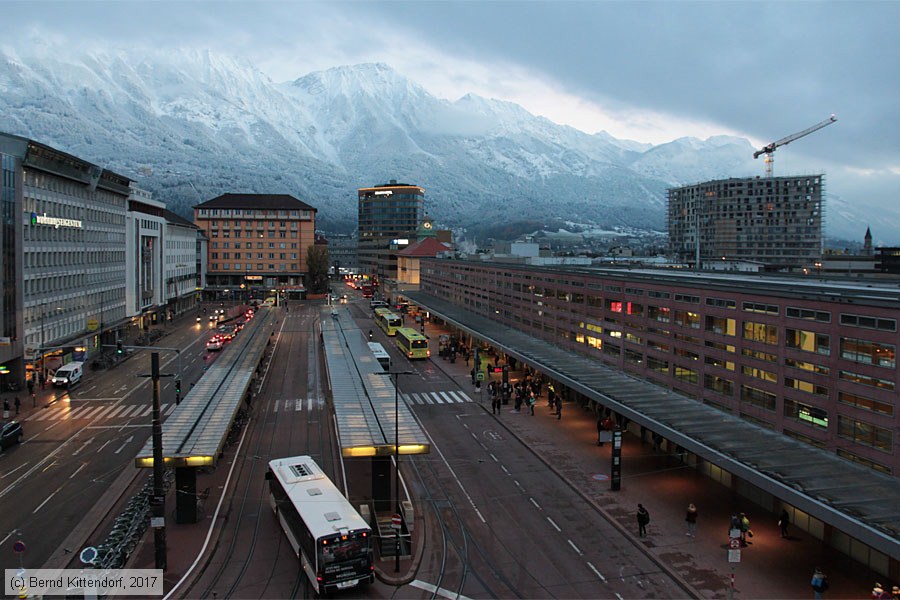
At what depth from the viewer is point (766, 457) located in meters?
27.7

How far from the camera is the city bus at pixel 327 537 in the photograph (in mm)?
21828

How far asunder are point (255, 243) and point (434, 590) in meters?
156

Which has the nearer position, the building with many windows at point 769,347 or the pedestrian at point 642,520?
the building with many windows at point 769,347

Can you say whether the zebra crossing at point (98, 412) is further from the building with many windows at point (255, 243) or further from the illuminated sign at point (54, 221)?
the building with many windows at point (255, 243)

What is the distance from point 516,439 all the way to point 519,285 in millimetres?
32677

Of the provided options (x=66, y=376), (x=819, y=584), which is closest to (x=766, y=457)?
(x=819, y=584)

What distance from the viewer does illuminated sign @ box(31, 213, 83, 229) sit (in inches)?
2321

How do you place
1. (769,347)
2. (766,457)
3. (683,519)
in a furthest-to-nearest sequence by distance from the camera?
(769,347) < (683,519) < (766,457)

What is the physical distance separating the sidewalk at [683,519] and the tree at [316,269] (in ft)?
413

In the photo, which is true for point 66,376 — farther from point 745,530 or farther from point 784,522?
point 784,522

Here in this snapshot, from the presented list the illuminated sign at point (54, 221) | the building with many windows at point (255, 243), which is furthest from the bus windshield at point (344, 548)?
the building with many windows at point (255, 243)

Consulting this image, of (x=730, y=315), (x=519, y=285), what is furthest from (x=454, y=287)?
(x=730, y=315)

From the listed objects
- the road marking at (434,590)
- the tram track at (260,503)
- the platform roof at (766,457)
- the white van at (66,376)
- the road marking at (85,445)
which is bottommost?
the road marking at (434,590)

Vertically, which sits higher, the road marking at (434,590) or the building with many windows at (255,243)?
the building with many windows at (255,243)
